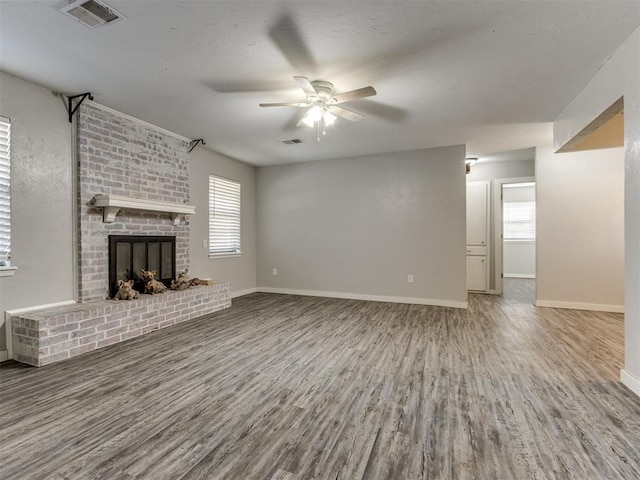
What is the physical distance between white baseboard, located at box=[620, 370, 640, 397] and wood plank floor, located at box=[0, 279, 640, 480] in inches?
2.1

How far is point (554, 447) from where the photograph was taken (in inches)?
65.9

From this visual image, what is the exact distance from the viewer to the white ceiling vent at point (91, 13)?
198 cm

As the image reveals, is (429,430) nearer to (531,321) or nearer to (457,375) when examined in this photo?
(457,375)

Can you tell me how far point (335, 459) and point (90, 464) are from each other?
1219 millimetres

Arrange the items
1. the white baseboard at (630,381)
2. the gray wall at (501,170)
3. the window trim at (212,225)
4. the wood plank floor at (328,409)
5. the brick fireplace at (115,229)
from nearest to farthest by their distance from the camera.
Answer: the wood plank floor at (328,409), the white baseboard at (630,381), the brick fireplace at (115,229), the window trim at (212,225), the gray wall at (501,170)

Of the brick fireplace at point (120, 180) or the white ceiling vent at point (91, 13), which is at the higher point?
the white ceiling vent at point (91, 13)

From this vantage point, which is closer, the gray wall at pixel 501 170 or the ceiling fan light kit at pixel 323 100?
the ceiling fan light kit at pixel 323 100

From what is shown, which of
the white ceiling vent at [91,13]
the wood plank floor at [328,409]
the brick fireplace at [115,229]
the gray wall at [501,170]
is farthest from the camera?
the gray wall at [501,170]

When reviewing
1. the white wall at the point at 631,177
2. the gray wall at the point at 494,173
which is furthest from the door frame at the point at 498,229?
the white wall at the point at 631,177

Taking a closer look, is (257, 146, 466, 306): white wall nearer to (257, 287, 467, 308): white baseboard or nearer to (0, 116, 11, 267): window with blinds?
(257, 287, 467, 308): white baseboard

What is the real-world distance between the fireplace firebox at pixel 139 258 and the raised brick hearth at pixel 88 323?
1.21 ft

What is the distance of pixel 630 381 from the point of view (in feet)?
7.54

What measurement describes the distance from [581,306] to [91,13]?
665 centimetres

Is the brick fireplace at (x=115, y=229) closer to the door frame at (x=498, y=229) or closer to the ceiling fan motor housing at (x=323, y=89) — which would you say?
the ceiling fan motor housing at (x=323, y=89)
